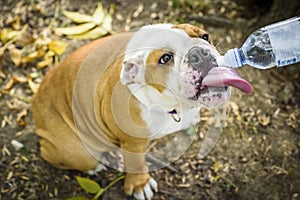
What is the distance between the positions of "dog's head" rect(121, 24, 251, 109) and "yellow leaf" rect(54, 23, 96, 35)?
1.47m

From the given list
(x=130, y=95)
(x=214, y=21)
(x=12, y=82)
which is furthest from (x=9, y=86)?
(x=214, y=21)

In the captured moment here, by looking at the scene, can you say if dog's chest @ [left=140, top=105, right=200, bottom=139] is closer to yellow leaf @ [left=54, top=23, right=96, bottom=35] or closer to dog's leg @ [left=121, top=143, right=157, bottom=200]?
A: dog's leg @ [left=121, top=143, right=157, bottom=200]

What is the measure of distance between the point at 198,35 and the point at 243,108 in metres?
1.36

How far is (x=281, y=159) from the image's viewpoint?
3.65 metres

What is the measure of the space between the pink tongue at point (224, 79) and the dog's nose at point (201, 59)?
1.7 inches

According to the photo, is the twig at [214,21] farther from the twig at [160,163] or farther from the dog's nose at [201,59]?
the dog's nose at [201,59]

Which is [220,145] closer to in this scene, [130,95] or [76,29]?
[130,95]

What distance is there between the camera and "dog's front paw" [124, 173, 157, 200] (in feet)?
11.3

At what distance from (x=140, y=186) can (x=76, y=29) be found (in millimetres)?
1528

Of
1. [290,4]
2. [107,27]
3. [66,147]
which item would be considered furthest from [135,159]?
[290,4]

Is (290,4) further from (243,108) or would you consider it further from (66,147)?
(66,147)

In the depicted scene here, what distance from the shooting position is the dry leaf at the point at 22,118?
3870 mm

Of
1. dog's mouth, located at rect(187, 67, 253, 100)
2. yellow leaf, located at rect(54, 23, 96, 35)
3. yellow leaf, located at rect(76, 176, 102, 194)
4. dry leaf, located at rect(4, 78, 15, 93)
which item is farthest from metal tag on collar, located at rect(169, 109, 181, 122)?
dry leaf, located at rect(4, 78, 15, 93)

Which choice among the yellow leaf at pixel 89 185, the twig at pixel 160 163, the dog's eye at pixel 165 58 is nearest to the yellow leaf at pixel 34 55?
the yellow leaf at pixel 89 185
